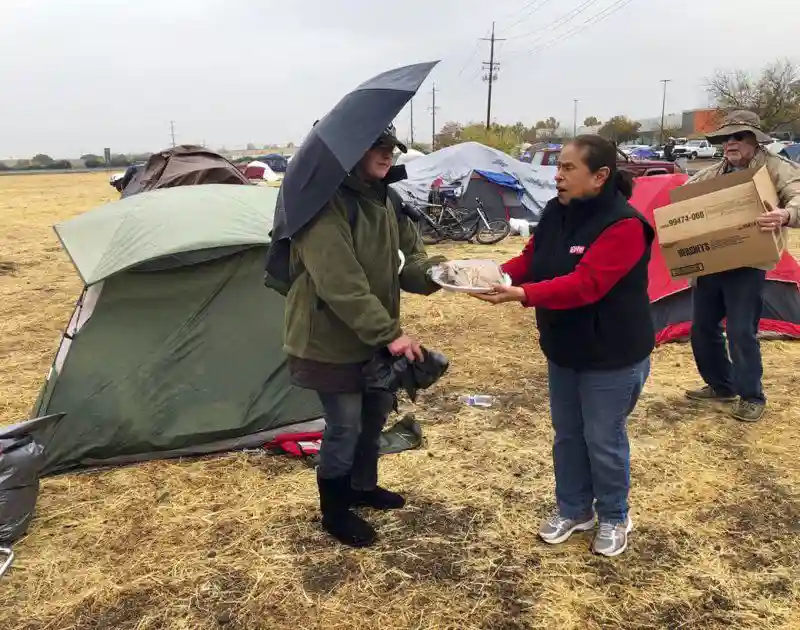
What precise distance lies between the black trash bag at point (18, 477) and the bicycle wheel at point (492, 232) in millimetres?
10430

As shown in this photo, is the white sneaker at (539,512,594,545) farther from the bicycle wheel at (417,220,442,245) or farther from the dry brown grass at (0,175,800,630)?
the bicycle wheel at (417,220,442,245)

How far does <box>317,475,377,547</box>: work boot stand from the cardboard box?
249 cm

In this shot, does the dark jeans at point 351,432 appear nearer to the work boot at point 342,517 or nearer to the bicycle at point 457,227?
the work boot at point 342,517

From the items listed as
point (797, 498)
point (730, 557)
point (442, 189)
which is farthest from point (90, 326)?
point (442, 189)

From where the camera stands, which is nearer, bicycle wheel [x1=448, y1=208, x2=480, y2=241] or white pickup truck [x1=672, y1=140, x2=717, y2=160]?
bicycle wheel [x1=448, y1=208, x2=480, y2=241]

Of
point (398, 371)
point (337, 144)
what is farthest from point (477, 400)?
point (337, 144)

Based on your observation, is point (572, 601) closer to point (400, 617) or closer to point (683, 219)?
point (400, 617)

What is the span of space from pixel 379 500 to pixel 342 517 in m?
0.34

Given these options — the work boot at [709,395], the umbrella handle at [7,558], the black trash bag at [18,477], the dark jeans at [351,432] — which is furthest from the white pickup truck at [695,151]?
the umbrella handle at [7,558]

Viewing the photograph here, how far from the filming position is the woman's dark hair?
2.46 m

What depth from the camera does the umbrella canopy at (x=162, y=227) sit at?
154 inches

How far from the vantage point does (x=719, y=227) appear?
3957mm

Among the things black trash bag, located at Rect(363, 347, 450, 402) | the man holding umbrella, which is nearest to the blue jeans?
black trash bag, located at Rect(363, 347, 450, 402)

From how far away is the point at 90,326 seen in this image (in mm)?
3945
